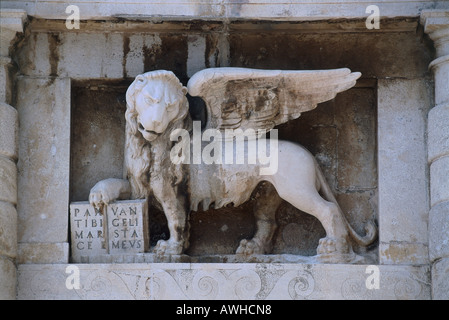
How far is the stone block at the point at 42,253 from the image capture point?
31.3 ft

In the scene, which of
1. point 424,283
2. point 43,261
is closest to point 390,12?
point 424,283

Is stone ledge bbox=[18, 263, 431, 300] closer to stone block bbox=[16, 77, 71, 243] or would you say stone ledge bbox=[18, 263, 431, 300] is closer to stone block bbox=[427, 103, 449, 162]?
stone block bbox=[16, 77, 71, 243]

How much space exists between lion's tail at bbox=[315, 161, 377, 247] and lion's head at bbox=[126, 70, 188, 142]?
1.15 metres

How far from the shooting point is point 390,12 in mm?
9648

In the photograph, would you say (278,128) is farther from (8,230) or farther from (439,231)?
(8,230)

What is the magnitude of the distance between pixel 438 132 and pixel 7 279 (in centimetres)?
328

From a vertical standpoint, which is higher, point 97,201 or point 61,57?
point 61,57

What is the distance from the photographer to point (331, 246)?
9.45 metres

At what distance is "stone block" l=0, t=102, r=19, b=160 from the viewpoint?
9516 millimetres

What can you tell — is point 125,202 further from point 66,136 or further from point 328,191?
point 328,191

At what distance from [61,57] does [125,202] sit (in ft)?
4.15

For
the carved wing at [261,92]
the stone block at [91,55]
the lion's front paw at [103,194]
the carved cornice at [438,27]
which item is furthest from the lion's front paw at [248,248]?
the carved cornice at [438,27]

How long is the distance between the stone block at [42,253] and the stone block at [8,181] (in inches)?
14.1

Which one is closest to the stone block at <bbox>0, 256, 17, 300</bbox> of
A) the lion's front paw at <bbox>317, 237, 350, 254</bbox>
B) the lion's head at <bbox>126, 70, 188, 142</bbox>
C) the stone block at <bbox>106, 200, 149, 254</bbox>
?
the stone block at <bbox>106, 200, 149, 254</bbox>
